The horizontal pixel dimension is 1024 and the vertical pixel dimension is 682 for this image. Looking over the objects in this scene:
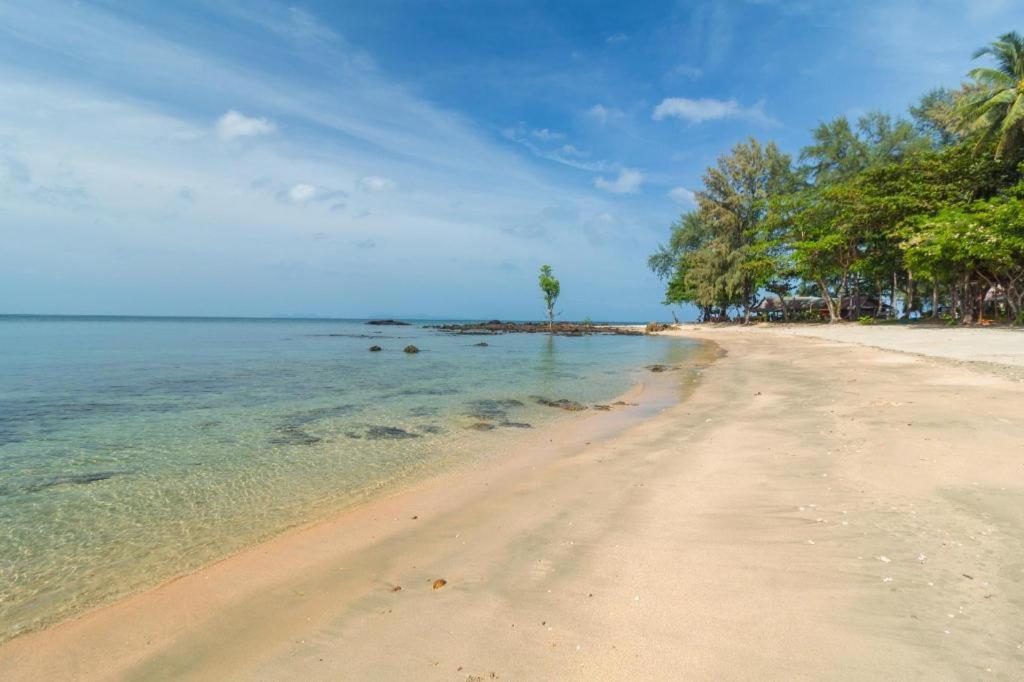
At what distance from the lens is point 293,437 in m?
10.3

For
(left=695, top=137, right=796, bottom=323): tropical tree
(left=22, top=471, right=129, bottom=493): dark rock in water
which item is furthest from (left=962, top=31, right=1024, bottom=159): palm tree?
(left=22, top=471, right=129, bottom=493): dark rock in water

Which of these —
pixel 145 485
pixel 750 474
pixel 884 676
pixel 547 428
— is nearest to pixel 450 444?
pixel 547 428

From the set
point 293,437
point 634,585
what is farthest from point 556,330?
point 634,585

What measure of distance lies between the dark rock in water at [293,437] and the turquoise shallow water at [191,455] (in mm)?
60

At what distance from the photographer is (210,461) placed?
335 inches

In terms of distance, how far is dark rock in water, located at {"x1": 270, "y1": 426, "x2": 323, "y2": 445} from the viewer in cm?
984

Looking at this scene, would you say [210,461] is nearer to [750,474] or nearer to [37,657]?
[37,657]

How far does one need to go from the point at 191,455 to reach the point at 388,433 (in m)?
3.68

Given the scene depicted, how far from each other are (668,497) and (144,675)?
17.0 feet

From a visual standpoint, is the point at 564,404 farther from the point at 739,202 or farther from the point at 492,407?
the point at 739,202

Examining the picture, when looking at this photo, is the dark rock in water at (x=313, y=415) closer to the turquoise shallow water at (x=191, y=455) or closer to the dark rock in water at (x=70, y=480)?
the turquoise shallow water at (x=191, y=455)

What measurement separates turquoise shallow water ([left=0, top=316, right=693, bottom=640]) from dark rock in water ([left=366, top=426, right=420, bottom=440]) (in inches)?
3.4

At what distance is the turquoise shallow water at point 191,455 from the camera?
16.5 feet

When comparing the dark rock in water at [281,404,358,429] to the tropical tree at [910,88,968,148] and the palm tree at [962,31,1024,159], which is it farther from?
the tropical tree at [910,88,968,148]
